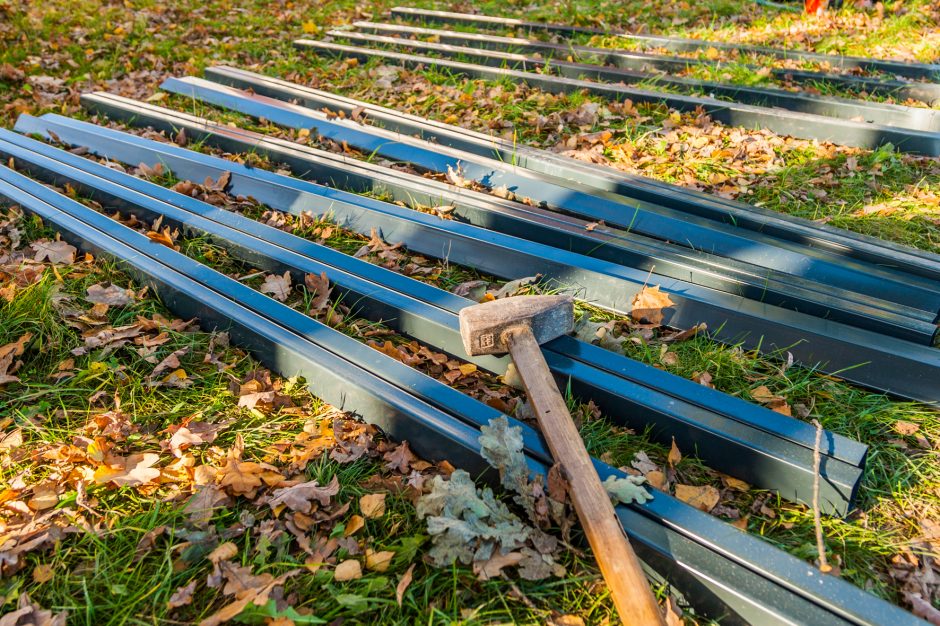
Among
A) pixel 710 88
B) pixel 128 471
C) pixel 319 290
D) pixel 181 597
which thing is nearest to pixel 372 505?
pixel 181 597

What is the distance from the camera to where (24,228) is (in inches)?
140

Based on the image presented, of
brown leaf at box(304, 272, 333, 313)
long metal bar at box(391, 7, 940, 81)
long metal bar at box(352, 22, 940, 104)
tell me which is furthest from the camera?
long metal bar at box(391, 7, 940, 81)

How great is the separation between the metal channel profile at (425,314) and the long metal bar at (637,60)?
3515 mm

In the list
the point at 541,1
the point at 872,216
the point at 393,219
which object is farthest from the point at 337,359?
the point at 541,1

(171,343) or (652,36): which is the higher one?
(652,36)

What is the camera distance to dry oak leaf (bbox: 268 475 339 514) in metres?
2.11

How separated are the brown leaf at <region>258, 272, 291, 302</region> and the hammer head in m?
1.06

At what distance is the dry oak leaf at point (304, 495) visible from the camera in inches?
83.0

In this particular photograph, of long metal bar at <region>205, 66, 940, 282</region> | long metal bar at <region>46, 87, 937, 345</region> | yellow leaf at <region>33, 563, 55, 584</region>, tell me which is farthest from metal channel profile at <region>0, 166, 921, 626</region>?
long metal bar at <region>205, 66, 940, 282</region>

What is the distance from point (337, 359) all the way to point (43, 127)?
3.64 metres

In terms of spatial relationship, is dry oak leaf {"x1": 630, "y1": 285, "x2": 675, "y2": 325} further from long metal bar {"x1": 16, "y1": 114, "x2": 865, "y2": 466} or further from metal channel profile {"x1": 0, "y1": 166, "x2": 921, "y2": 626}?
metal channel profile {"x1": 0, "y1": 166, "x2": 921, "y2": 626}

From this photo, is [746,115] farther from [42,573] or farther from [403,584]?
[42,573]

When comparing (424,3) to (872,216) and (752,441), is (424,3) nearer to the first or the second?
(872,216)

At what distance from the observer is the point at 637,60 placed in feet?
18.4
